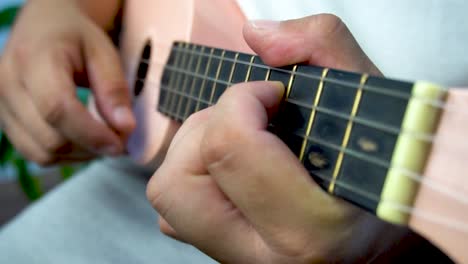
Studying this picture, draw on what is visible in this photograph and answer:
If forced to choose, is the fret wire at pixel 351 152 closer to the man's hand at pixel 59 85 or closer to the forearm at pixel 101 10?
the man's hand at pixel 59 85

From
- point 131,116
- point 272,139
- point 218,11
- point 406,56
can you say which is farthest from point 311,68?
point 131,116

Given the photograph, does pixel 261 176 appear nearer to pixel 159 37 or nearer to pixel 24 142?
pixel 159 37

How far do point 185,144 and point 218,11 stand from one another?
29 centimetres

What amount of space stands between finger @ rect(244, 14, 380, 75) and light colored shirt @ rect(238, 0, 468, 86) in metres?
0.13

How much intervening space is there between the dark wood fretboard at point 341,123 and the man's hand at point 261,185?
1 cm

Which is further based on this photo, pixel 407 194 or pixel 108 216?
pixel 108 216

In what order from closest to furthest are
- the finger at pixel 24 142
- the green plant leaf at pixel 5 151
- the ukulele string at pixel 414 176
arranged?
the ukulele string at pixel 414 176, the finger at pixel 24 142, the green plant leaf at pixel 5 151

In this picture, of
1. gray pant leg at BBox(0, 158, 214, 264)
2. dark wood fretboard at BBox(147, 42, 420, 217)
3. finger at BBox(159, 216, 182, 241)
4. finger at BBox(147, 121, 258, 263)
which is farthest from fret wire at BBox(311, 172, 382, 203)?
gray pant leg at BBox(0, 158, 214, 264)

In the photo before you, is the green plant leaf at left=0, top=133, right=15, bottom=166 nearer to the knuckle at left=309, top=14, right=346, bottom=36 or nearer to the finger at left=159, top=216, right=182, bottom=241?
the finger at left=159, top=216, right=182, bottom=241

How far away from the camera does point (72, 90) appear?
2.65 ft

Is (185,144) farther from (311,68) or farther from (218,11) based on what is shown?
(218,11)

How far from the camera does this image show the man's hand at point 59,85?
81cm

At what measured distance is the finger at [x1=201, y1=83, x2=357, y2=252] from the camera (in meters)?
0.39

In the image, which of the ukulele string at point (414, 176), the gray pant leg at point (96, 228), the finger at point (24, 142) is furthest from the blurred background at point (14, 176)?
the ukulele string at point (414, 176)
